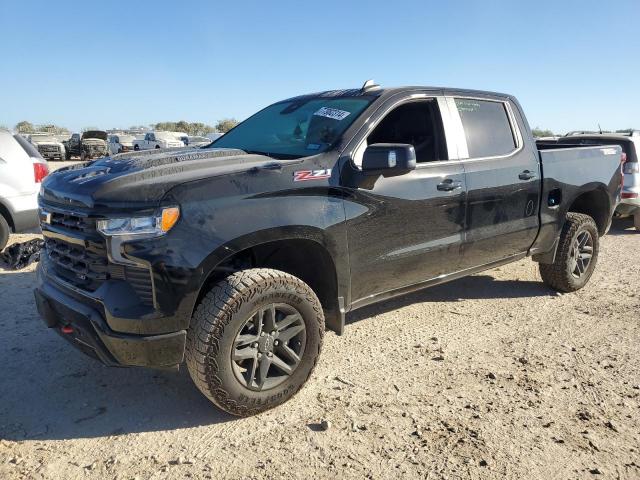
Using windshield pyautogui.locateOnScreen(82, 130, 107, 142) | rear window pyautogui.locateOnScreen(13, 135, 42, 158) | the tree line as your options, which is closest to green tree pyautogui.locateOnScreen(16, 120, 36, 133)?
the tree line

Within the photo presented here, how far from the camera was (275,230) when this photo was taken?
285 cm

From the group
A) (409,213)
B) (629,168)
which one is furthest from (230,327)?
(629,168)

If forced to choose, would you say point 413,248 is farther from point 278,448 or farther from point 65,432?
point 65,432

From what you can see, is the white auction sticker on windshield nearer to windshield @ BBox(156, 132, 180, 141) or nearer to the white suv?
the white suv

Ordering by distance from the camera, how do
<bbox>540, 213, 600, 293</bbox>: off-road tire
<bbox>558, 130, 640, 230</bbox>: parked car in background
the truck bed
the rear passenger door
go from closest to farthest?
1. the rear passenger door
2. the truck bed
3. <bbox>540, 213, 600, 293</bbox>: off-road tire
4. <bbox>558, 130, 640, 230</bbox>: parked car in background

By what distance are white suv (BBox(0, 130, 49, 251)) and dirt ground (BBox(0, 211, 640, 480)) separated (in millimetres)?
2251

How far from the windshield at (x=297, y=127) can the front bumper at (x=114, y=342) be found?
144 centimetres

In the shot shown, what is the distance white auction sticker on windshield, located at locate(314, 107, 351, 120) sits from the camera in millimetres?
3551

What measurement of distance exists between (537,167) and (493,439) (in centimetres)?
268

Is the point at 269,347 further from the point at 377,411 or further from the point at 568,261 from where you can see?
the point at 568,261

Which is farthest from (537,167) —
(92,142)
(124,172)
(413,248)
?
(92,142)

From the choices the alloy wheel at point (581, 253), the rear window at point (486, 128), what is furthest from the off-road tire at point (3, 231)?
the alloy wheel at point (581, 253)

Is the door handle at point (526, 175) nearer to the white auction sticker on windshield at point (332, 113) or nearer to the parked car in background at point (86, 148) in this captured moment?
the white auction sticker on windshield at point (332, 113)

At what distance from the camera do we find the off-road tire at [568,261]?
504 centimetres
